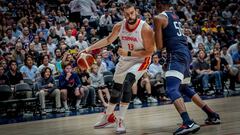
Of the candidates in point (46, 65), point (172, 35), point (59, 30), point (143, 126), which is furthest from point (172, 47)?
point (59, 30)

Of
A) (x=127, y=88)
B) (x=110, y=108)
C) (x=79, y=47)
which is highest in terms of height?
(x=79, y=47)

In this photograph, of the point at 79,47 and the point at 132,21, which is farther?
the point at 79,47

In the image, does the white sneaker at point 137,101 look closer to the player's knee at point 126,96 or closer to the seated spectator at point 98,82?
the seated spectator at point 98,82

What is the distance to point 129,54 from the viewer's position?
7.22 m

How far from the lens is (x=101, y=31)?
1736 centimetres

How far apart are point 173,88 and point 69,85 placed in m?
5.85

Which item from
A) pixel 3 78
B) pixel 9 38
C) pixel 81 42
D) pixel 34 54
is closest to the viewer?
pixel 3 78

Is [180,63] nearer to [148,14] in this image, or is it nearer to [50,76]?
[50,76]

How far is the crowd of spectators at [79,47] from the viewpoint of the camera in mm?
12453

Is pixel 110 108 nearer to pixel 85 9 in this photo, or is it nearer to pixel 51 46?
pixel 51 46

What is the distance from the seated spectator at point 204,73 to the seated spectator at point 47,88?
4.68 metres

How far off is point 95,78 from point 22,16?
17.0 feet

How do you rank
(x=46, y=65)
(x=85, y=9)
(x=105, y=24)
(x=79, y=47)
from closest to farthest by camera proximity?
(x=46, y=65)
(x=79, y=47)
(x=105, y=24)
(x=85, y=9)

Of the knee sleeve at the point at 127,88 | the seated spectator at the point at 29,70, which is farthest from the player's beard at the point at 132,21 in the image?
the seated spectator at the point at 29,70
